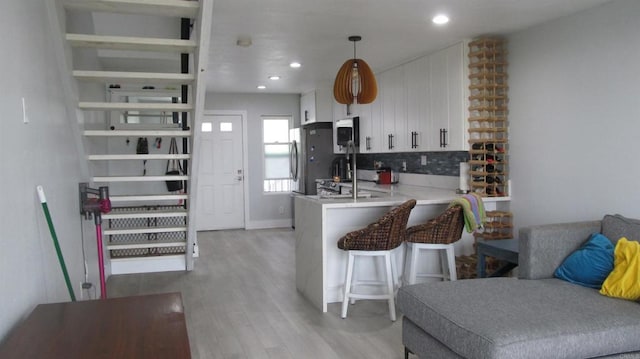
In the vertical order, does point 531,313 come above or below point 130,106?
below

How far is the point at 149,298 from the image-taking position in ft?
7.03

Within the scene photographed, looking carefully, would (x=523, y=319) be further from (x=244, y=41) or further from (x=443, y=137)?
(x=244, y=41)

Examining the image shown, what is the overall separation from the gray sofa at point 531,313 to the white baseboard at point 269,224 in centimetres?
582

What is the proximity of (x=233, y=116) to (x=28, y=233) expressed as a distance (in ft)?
20.2

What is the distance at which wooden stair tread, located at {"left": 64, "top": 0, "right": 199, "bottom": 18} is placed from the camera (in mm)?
2957

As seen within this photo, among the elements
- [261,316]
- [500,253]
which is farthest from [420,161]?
[261,316]

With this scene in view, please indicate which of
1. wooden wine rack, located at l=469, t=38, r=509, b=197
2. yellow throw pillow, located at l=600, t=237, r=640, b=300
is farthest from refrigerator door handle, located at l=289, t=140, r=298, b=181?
yellow throw pillow, located at l=600, t=237, r=640, b=300

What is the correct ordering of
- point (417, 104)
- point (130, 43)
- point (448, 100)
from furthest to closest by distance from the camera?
1. point (417, 104)
2. point (448, 100)
3. point (130, 43)

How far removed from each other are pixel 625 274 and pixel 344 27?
2715 millimetres

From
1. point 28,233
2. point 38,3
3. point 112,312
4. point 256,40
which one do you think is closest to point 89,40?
point 38,3

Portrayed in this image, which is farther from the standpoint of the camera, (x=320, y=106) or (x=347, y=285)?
(x=320, y=106)

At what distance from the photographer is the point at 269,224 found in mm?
8562

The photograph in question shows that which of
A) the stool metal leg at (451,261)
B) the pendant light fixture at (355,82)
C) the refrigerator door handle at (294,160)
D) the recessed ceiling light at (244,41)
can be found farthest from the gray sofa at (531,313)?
the refrigerator door handle at (294,160)

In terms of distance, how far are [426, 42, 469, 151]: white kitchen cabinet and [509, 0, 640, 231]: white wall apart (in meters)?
0.42
